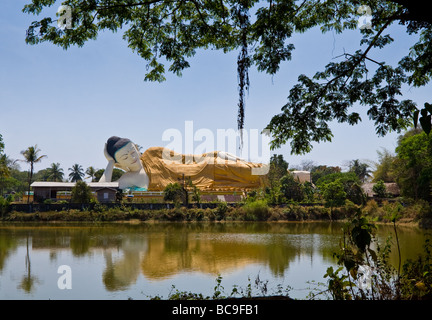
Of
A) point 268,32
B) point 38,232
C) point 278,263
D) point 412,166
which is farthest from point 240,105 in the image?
point 412,166

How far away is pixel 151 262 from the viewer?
9133mm

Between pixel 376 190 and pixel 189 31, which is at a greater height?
pixel 189 31

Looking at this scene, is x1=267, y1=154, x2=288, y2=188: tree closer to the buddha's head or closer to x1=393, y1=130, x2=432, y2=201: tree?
x1=393, y1=130, x2=432, y2=201: tree

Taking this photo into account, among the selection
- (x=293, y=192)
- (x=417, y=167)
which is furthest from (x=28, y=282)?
(x=293, y=192)

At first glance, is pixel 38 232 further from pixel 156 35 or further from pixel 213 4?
pixel 213 4

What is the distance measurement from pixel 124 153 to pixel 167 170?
3866mm

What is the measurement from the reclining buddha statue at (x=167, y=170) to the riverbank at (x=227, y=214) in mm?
7014

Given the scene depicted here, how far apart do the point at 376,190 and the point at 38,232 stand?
937 inches

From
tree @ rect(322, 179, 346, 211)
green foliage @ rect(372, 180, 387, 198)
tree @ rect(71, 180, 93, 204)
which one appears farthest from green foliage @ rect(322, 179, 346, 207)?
tree @ rect(71, 180, 93, 204)

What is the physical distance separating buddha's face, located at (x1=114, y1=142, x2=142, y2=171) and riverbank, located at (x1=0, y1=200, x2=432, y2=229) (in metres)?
8.60

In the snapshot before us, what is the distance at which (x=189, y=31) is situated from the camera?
515 cm

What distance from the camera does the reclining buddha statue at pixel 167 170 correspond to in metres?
29.0

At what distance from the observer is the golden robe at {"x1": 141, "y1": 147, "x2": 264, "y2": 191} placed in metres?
29.0

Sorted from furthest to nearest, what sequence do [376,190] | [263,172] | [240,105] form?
[263,172], [376,190], [240,105]
